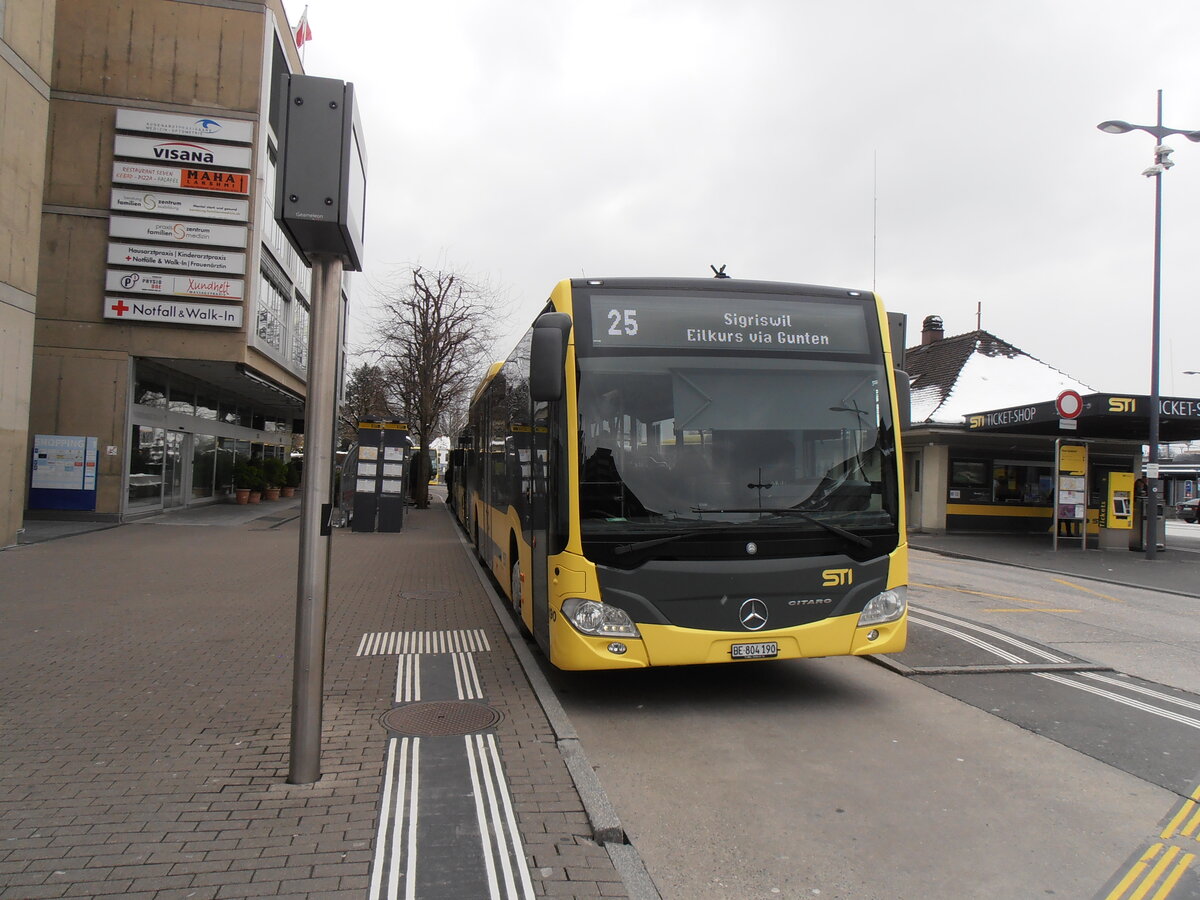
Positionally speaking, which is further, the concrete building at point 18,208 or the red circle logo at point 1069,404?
the red circle logo at point 1069,404

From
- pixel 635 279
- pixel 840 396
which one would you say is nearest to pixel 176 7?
pixel 635 279

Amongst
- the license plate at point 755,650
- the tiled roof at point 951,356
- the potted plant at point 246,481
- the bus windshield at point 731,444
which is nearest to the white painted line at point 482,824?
the bus windshield at point 731,444

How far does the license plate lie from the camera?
18.2 ft

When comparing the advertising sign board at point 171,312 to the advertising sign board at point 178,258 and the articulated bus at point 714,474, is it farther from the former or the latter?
the articulated bus at point 714,474

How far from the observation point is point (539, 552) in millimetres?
6320

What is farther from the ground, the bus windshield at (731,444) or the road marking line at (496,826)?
the bus windshield at (731,444)

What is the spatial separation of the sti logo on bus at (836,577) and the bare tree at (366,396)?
93.3 ft

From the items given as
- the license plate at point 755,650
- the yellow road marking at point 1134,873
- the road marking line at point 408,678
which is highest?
the license plate at point 755,650

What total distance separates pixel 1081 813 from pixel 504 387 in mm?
7282

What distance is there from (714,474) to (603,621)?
4.12ft

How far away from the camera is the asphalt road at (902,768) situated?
3.54 metres

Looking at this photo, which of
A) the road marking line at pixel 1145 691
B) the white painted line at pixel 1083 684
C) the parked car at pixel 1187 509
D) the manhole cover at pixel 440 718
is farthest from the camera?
the parked car at pixel 1187 509

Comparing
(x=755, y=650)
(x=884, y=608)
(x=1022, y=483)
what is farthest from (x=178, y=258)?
(x=1022, y=483)

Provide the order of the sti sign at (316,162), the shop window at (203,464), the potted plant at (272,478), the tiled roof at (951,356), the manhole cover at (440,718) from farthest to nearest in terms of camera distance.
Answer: the potted plant at (272,478), the tiled roof at (951,356), the shop window at (203,464), the manhole cover at (440,718), the sti sign at (316,162)
